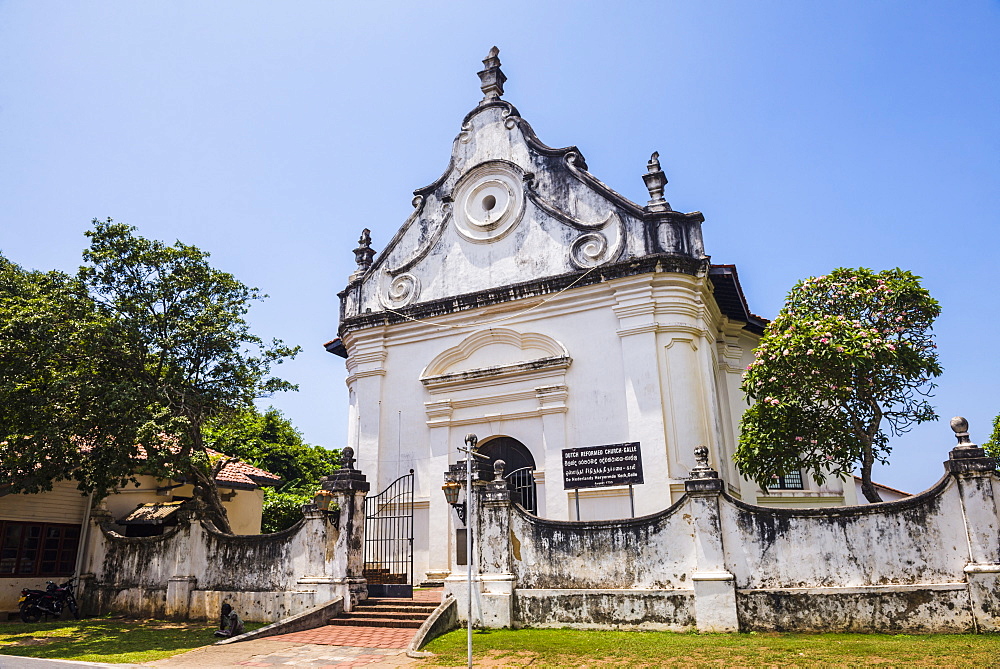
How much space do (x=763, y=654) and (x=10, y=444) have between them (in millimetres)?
14431

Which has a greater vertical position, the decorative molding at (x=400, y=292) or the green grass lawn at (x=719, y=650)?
the decorative molding at (x=400, y=292)

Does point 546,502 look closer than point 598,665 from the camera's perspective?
No

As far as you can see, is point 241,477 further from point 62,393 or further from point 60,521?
point 62,393

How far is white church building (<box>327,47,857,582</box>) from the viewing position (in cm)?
1534

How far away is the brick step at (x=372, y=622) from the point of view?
40.3 ft

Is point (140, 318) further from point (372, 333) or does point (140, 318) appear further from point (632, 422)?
point (632, 422)

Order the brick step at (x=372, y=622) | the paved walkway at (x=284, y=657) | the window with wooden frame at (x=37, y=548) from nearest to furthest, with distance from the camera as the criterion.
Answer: the paved walkway at (x=284, y=657), the brick step at (x=372, y=622), the window with wooden frame at (x=37, y=548)

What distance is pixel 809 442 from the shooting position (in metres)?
13.4

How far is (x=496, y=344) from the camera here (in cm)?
1738

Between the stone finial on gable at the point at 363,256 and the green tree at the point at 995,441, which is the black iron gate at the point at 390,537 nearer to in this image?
the stone finial on gable at the point at 363,256

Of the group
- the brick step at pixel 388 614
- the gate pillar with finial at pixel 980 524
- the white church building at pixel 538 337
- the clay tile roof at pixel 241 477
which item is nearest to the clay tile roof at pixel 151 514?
the clay tile roof at pixel 241 477

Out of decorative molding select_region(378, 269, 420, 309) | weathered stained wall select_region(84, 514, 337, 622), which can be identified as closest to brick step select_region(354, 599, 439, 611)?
weathered stained wall select_region(84, 514, 337, 622)

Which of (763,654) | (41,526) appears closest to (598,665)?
(763,654)

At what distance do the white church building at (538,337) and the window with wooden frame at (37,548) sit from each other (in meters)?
7.32
